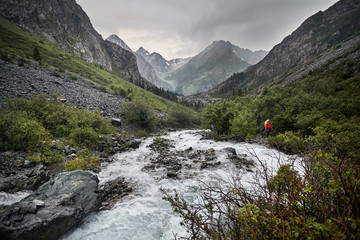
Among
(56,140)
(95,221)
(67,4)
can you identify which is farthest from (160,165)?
(67,4)

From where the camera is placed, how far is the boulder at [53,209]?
4254mm

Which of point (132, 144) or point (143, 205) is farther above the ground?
point (143, 205)

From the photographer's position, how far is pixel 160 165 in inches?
452

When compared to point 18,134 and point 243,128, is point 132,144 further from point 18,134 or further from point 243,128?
point 243,128

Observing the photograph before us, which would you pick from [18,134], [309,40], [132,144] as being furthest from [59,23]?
[309,40]

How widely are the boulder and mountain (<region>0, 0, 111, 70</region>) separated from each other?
12733cm

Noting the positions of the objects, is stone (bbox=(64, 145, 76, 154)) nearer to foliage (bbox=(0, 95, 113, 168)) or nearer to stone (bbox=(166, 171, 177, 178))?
foliage (bbox=(0, 95, 113, 168))

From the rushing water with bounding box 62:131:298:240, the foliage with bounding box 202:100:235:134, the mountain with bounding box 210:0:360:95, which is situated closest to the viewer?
the rushing water with bounding box 62:131:298:240

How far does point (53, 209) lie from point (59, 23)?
160 meters

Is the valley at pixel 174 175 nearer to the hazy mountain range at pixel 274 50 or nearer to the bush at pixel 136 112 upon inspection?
the bush at pixel 136 112

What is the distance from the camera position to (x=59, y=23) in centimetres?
11044

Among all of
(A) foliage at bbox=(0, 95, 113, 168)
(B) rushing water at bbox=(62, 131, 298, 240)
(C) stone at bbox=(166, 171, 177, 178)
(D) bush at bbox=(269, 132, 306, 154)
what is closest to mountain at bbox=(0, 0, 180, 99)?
(A) foliage at bbox=(0, 95, 113, 168)

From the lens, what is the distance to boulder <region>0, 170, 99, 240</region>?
425 cm

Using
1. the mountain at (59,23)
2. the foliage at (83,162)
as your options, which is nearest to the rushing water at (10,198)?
the foliage at (83,162)
